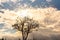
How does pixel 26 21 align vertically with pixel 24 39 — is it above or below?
above

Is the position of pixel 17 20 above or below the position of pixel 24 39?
above

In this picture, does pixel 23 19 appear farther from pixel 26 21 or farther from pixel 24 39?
pixel 24 39

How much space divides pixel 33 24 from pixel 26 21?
2775 millimetres

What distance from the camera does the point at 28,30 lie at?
8094 cm

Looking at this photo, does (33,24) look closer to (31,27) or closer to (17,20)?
(31,27)

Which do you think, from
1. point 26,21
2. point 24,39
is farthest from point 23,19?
point 24,39

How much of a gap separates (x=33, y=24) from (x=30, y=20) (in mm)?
2473

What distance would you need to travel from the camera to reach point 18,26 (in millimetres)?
81000

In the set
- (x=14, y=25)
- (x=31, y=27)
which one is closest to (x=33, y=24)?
(x=31, y=27)

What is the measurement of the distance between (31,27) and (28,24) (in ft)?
4.63

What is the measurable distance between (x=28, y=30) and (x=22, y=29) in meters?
2.05

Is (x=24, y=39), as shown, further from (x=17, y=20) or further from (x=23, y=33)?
(x=17, y=20)

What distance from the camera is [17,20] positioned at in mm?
83875

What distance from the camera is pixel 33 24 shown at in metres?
80.8
